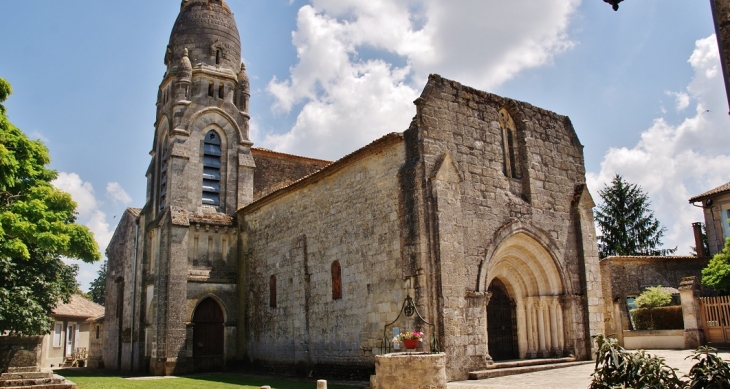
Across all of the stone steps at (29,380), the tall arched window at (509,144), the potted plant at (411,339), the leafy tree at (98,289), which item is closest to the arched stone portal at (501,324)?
the tall arched window at (509,144)

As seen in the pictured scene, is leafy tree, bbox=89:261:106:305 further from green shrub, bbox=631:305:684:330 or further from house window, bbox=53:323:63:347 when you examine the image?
green shrub, bbox=631:305:684:330

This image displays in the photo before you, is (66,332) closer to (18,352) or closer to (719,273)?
(18,352)

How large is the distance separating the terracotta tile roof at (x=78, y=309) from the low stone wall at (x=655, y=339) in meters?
30.5

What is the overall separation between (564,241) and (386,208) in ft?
19.2

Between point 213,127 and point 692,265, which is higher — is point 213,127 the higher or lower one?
the higher one

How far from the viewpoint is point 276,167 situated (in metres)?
26.2

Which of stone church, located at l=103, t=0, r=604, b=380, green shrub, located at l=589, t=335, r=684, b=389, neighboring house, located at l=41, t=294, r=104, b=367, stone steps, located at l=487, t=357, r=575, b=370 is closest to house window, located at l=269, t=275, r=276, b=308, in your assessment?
stone church, located at l=103, t=0, r=604, b=380

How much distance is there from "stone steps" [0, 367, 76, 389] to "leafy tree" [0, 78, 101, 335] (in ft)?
10.4

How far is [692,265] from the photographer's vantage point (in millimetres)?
28906

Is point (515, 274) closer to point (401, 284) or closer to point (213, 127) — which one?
point (401, 284)

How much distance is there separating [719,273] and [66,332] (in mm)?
36424

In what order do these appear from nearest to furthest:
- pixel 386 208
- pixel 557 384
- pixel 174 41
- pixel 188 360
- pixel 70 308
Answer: pixel 557 384
pixel 386 208
pixel 188 360
pixel 174 41
pixel 70 308

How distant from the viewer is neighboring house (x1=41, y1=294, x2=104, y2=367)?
35.5m

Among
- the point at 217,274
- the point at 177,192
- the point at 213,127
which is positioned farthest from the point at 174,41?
the point at 217,274
